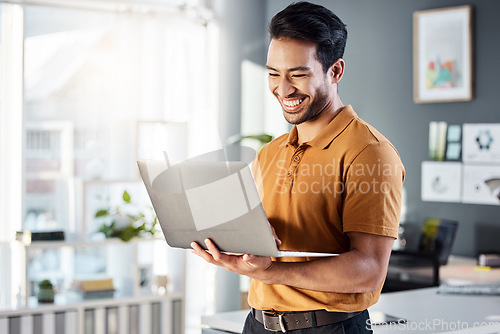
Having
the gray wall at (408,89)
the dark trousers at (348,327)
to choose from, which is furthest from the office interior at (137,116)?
the dark trousers at (348,327)

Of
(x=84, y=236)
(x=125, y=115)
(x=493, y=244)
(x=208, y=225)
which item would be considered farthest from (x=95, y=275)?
(x=208, y=225)

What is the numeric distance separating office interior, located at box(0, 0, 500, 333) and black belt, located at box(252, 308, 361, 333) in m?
2.41

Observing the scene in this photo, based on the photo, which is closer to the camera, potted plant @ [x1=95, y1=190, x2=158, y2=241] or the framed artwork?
the framed artwork

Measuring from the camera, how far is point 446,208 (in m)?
4.01

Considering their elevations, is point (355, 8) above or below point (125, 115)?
above

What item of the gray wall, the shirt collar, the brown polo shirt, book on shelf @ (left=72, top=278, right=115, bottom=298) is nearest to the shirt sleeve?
the brown polo shirt

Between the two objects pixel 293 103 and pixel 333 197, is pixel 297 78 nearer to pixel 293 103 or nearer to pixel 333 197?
pixel 293 103

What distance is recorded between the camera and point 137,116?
15.4 feet

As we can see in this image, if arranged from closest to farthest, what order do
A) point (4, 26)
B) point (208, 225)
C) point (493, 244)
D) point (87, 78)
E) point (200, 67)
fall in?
point (208, 225) → point (493, 244) → point (4, 26) → point (87, 78) → point (200, 67)

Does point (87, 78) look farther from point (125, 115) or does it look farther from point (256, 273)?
point (256, 273)

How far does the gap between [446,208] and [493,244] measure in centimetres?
35

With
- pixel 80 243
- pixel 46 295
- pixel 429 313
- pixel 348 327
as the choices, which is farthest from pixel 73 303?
pixel 348 327

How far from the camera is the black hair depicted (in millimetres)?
1475

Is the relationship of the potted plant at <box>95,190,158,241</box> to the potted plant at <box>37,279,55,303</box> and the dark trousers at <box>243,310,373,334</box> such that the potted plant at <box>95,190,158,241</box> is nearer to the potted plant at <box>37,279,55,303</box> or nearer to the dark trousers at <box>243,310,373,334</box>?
the potted plant at <box>37,279,55,303</box>
